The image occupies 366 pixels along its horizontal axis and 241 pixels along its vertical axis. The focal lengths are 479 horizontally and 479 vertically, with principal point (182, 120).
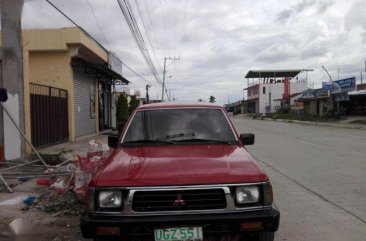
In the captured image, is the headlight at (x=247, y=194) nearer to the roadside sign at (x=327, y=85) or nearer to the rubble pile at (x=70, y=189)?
the rubble pile at (x=70, y=189)

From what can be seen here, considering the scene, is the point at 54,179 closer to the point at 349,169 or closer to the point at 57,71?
the point at 349,169

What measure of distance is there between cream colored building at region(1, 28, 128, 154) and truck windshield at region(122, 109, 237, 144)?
32.3ft

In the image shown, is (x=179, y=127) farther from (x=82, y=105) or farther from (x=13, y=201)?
(x=82, y=105)

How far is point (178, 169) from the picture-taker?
444 centimetres

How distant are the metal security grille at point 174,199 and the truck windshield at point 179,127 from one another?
139cm

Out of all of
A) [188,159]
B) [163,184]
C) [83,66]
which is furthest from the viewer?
[83,66]

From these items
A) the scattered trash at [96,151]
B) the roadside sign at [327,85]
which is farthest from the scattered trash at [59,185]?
the roadside sign at [327,85]

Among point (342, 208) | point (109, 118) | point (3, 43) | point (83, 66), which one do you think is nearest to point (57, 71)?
point (83, 66)

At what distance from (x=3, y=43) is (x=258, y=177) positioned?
30.5ft

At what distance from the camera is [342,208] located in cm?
742

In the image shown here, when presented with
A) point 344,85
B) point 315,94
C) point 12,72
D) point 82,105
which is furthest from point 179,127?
point 315,94

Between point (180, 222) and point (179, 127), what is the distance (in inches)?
79.6

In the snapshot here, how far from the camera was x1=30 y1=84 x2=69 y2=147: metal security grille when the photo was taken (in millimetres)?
16875

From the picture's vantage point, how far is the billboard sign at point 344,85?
46347 mm
